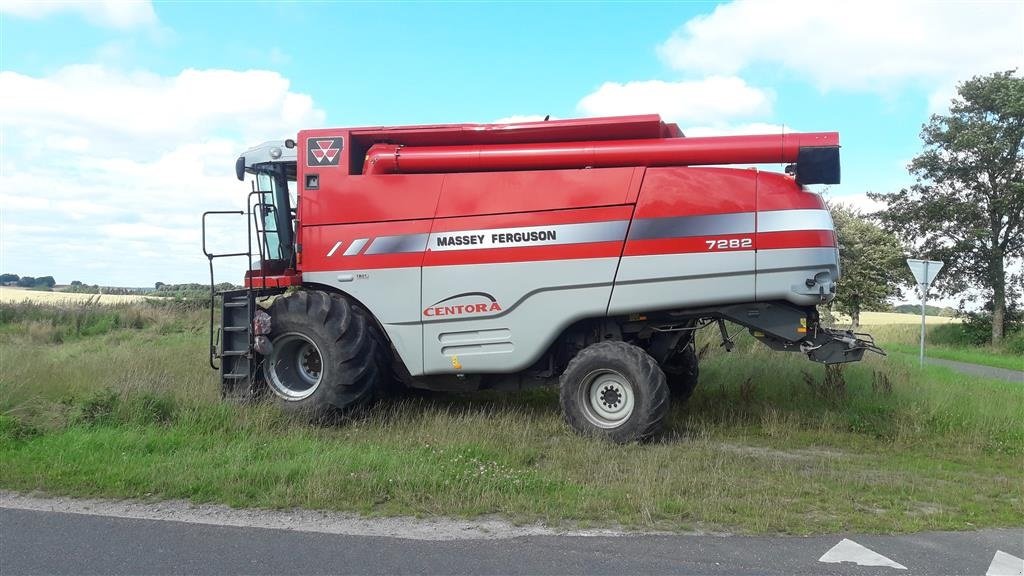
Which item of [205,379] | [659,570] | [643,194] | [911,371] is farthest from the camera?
[911,371]

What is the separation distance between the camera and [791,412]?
8.64m

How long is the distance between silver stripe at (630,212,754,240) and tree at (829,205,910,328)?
25026mm

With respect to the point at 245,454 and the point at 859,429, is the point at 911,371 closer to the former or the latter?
the point at 859,429

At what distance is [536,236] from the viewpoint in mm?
7465

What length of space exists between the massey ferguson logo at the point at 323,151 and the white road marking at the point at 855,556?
6041mm

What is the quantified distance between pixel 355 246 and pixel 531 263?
6.42 feet

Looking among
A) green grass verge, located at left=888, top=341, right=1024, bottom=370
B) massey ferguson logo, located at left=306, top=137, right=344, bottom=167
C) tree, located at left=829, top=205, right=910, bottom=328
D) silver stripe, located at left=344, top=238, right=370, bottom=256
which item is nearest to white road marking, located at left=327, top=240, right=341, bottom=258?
silver stripe, located at left=344, top=238, right=370, bottom=256

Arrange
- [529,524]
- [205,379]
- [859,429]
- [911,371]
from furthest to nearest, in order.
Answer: [911,371]
[205,379]
[859,429]
[529,524]

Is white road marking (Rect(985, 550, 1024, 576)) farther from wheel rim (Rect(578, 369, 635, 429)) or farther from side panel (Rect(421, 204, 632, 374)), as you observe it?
side panel (Rect(421, 204, 632, 374))

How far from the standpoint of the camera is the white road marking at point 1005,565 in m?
4.28

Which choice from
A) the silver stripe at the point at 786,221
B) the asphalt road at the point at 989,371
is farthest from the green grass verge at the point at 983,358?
the silver stripe at the point at 786,221

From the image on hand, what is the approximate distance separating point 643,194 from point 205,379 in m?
5.69

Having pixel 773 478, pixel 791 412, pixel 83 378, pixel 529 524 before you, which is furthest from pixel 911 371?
pixel 83 378

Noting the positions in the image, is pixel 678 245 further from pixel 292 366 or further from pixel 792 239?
pixel 292 366
